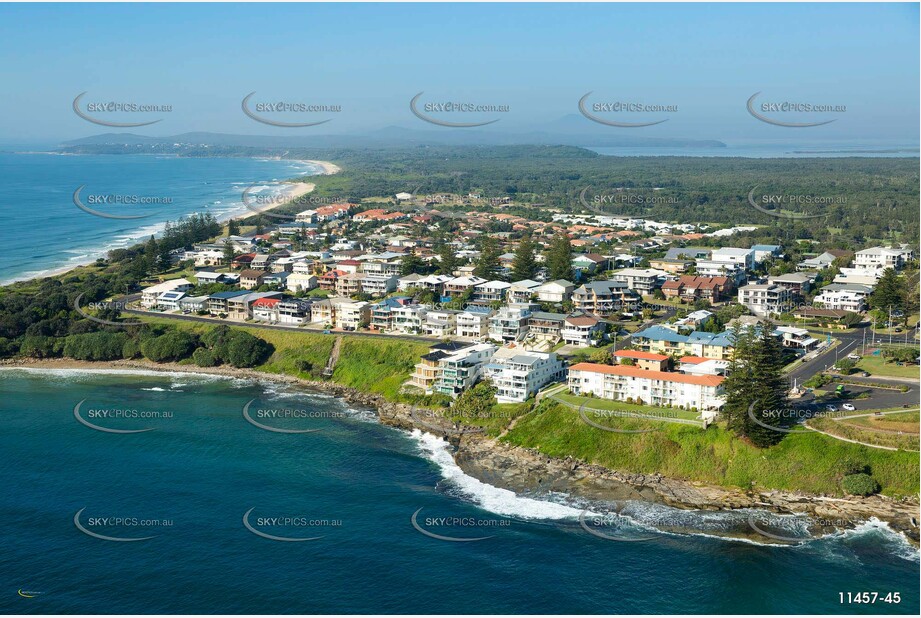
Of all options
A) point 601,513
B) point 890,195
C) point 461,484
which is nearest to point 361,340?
point 461,484

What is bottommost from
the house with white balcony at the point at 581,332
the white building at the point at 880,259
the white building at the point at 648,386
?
the white building at the point at 648,386

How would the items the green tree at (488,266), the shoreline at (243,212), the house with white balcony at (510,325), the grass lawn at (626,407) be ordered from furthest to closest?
the shoreline at (243,212) → the green tree at (488,266) → the house with white balcony at (510,325) → the grass lawn at (626,407)

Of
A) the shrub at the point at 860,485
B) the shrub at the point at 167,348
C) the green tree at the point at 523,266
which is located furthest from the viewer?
the green tree at the point at 523,266

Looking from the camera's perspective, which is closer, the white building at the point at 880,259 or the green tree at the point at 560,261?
the green tree at the point at 560,261

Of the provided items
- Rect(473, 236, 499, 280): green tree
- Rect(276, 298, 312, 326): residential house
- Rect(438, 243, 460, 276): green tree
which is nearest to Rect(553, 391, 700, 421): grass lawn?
Rect(276, 298, 312, 326): residential house

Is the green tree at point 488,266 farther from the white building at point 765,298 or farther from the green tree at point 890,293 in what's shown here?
the green tree at point 890,293

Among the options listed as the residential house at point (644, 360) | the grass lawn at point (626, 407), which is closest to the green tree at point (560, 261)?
the residential house at point (644, 360)

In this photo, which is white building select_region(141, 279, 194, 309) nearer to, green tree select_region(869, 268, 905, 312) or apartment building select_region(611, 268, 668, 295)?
apartment building select_region(611, 268, 668, 295)
